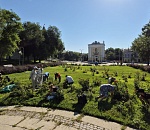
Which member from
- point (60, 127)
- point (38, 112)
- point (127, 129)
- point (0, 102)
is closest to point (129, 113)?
point (127, 129)

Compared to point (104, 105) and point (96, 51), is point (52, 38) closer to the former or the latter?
point (104, 105)

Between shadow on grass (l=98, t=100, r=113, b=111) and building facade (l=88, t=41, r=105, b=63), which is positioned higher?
building facade (l=88, t=41, r=105, b=63)

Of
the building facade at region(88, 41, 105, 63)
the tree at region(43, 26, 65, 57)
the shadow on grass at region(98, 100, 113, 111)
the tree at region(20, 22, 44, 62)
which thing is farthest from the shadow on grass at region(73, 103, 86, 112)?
the building facade at region(88, 41, 105, 63)

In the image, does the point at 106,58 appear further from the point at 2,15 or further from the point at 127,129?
the point at 127,129

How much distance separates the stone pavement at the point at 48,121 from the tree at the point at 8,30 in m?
29.1

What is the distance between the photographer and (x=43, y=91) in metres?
10.4

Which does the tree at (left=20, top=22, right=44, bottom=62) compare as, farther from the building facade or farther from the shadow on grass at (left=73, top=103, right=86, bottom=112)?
the building facade

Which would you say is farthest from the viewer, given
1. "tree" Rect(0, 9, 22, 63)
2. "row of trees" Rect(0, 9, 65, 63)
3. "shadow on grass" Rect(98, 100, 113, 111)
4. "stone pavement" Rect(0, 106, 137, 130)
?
"row of trees" Rect(0, 9, 65, 63)

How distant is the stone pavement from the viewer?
595 cm

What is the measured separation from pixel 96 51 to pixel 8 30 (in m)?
71.5

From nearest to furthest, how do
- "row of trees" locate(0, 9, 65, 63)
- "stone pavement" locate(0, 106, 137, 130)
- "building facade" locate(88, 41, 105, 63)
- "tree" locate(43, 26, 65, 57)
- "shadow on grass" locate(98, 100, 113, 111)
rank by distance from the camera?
"stone pavement" locate(0, 106, 137, 130) < "shadow on grass" locate(98, 100, 113, 111) < "row of trees" locate(0, 9, 65, 63) < "tree" locate(43, 26, 65, 57) < "building facade" locate(88, 41, 105, 63)

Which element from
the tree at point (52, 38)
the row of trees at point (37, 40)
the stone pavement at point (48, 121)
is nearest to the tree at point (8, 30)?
the row of trees at point (37, 40)

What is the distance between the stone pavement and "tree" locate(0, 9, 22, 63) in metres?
29.1

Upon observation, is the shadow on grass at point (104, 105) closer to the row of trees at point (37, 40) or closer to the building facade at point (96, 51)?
the row of trees at point (37, 40)
